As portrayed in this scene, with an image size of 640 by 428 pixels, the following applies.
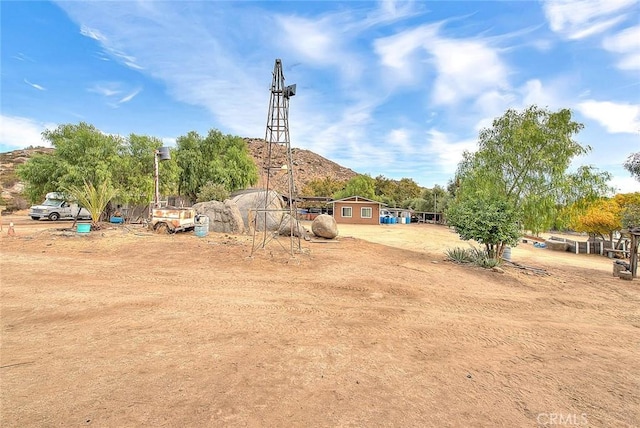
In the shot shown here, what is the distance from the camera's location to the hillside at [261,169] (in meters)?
34.6

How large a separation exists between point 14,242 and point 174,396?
1206cm

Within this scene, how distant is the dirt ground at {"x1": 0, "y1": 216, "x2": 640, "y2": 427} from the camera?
101 inches

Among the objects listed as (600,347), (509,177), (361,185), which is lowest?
(600,347)

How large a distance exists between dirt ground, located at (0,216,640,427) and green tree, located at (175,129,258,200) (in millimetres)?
21386

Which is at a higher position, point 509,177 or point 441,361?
point 509,177

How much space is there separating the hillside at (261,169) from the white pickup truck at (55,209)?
45.7ft

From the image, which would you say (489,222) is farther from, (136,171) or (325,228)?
(136,171)

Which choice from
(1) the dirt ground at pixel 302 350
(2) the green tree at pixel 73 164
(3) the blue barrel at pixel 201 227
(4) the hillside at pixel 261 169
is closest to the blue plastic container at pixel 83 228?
(3) the blue barrel at pixel 201 227

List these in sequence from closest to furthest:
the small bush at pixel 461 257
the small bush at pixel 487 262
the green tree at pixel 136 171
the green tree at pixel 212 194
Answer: the small bush at pixel 487 262
the small bush at pixel 461 257
the green tree at pixel 136 171
the green tree at pixel 212 194

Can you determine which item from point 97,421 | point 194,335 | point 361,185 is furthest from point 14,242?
point 361,185

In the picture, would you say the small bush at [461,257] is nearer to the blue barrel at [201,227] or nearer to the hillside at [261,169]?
the blue barrel at [201,227]

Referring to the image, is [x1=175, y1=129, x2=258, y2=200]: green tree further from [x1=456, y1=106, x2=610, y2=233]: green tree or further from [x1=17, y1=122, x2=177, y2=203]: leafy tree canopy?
[x1=456, y1=106, x2=610, y2=233]: green tree

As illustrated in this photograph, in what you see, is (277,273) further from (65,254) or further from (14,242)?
(14,242)

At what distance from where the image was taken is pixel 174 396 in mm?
2672
